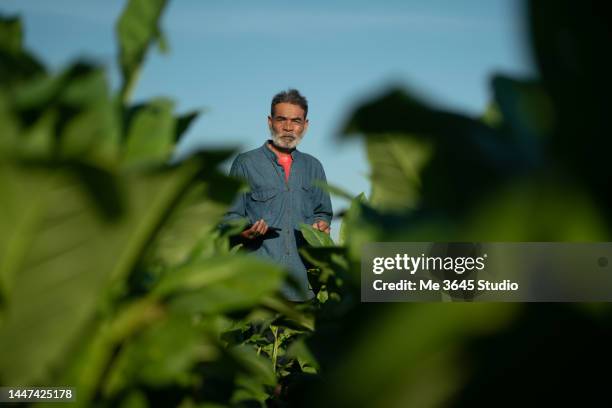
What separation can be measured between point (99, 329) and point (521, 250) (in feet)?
1.99

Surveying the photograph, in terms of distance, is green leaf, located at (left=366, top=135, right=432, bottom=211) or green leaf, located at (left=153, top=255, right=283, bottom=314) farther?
green leaf, located at (left=366, top=135, right=432, bottom=211)

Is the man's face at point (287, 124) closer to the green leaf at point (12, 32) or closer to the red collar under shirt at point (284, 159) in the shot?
the red collar under shirt at point (284, 159)

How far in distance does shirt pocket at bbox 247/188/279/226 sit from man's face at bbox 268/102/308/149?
914 millimetres

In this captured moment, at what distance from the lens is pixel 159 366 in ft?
2.85

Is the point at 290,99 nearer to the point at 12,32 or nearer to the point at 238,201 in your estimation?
the point at 238,201

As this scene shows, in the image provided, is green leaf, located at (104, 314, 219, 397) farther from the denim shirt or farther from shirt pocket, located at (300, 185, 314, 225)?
shirt pocket, located at (300, 185, 314, 225)

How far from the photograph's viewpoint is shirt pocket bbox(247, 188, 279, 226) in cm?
690

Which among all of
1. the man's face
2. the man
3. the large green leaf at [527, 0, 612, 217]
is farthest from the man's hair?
the large green leaf at [527, 0, 612, 217]

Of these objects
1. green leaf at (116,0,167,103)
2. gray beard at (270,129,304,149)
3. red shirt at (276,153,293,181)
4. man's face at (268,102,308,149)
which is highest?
man's face at (268,102,308,149)

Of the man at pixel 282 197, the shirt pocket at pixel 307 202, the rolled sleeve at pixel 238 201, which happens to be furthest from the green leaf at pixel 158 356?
the shirt pocket at pixel 307 202

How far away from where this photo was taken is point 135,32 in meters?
1.14

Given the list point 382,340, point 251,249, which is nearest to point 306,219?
point 251,249

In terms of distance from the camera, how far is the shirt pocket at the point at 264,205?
22.6 feet

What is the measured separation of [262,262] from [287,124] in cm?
702
